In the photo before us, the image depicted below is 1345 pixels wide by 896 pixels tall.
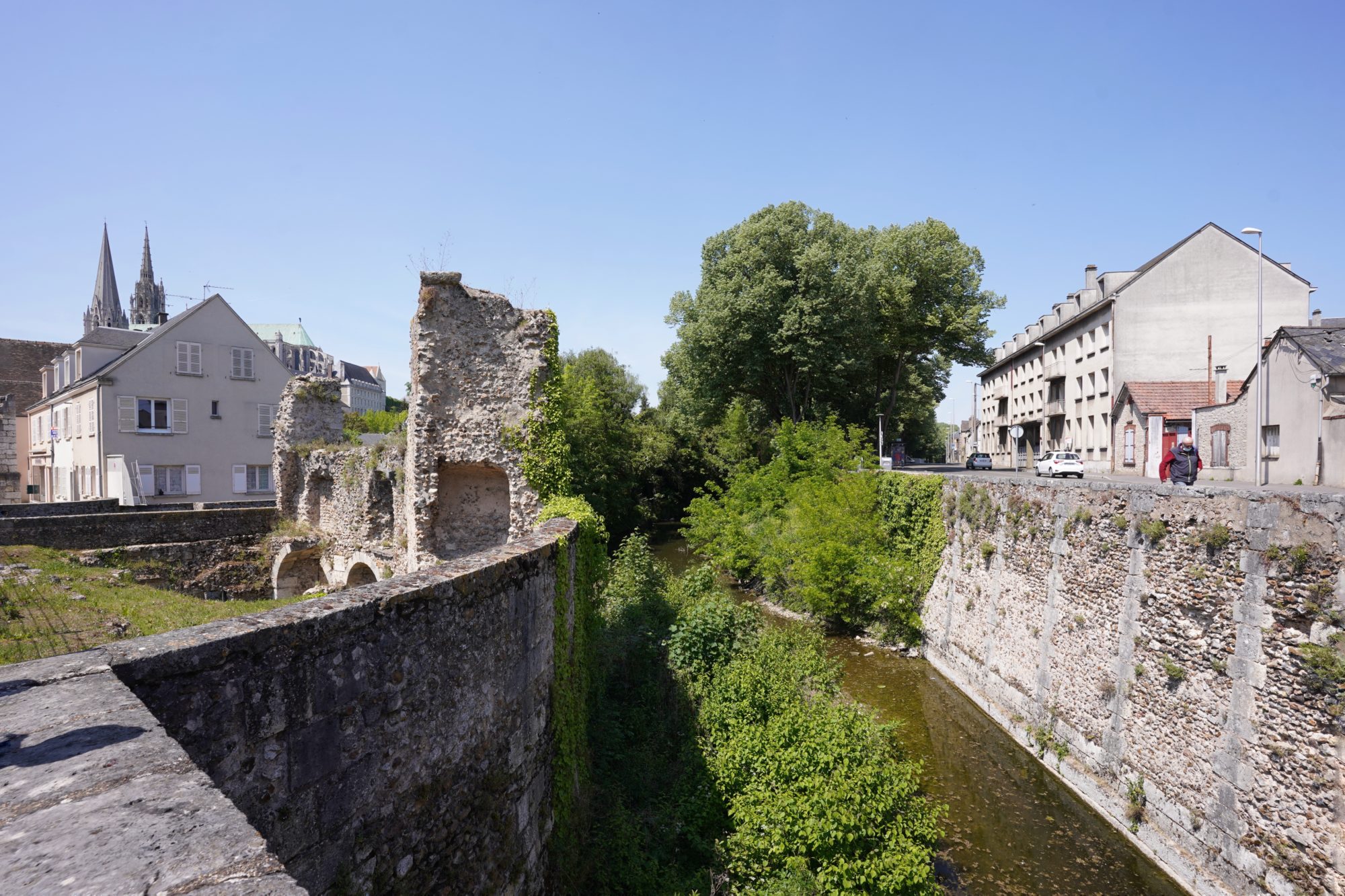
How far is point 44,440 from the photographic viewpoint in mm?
32562

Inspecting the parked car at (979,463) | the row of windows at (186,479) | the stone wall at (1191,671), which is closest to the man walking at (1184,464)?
the stone wall at (1191,671)

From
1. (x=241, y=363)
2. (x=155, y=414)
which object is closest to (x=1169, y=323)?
(x=241, y=363)

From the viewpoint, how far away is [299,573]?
63.4 feet

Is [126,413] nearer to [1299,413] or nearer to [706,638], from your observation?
[706,638]

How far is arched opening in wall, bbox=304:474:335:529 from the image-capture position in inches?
766

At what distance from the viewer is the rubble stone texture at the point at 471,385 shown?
1364 centimetres

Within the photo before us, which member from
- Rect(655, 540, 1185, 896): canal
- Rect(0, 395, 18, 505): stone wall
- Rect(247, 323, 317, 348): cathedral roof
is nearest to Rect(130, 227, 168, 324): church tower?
Rect(247, 323, 317, 348): cathedral roof

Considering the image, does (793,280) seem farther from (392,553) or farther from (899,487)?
(392,553)

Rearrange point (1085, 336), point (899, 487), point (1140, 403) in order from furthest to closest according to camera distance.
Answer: point (1085, 336) < point (1140, 403) < point (899, 487)

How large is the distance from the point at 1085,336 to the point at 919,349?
26.1ft

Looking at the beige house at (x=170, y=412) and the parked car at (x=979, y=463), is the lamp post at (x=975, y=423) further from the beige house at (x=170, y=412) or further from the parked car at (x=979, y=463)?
the beige house at (x=170, y=412)

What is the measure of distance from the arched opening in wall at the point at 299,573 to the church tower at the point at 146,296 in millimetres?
51114

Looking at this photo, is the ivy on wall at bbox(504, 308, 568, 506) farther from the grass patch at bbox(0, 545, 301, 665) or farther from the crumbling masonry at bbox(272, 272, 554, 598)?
the grass patch at bbox(0, 545, 301, 665)

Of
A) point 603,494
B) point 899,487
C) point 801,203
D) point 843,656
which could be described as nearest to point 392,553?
point 843,656
